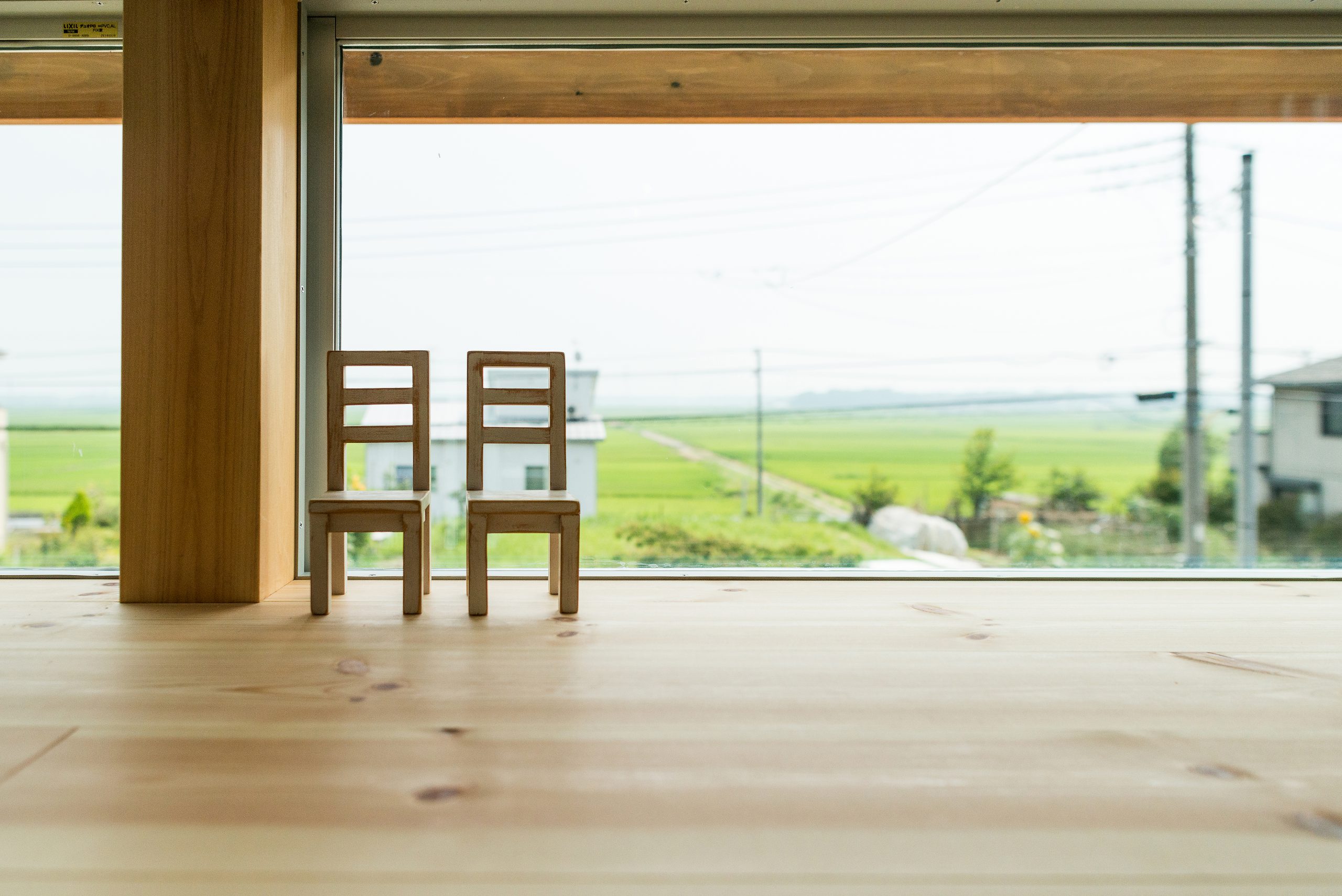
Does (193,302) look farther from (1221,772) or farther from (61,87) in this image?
(1221,772)

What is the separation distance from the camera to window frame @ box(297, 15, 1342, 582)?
290cm

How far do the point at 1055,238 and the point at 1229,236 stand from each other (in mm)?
655

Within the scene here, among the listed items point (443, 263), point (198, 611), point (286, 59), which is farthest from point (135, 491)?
point (286, 59)

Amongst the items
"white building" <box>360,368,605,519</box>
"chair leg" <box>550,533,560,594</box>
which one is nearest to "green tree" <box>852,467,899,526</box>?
"white building" <box>360,368,605,519</box>

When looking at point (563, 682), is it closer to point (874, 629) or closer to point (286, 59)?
point (874, 629)

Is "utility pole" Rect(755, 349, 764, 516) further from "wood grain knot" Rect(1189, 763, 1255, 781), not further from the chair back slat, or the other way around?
"wood grain knot" Rect(1189, 763, 1255, 781)

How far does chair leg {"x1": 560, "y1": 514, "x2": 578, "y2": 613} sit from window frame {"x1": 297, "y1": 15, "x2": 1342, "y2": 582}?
→ 0.53m

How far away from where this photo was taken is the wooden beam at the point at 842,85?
3.02 metres

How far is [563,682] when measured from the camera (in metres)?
1.72

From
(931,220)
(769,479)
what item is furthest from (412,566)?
(931,220)

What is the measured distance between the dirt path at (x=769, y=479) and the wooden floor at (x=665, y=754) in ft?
3.82

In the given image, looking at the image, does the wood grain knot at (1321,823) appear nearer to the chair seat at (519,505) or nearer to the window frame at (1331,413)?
the chair seat at (519,505)

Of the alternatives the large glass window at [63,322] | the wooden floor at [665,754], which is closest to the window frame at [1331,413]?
the wooden floor at [665,754]

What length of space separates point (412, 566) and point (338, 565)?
0.42 m
